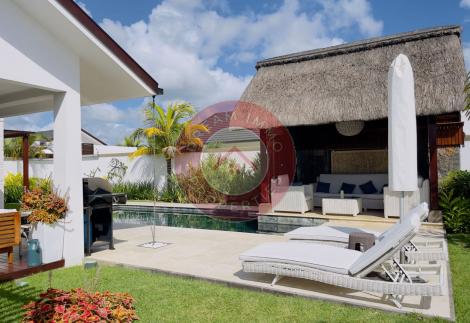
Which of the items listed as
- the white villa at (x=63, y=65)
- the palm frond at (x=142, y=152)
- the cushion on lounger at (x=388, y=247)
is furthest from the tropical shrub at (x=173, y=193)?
the cushion on lounger at (x=388, y=247)

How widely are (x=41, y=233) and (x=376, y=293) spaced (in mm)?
5188

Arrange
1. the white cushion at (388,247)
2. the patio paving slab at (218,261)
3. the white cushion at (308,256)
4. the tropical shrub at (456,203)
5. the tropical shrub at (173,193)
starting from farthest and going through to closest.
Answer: the tropical shrub at (173,193) → the tropical shrub at (456,203) → the white cushion at (308,256) → the patio paving slab at (218,261) → the white cushion at (388,247)

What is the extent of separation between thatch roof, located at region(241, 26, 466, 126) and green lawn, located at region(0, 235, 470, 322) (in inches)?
213

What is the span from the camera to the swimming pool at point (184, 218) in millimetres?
11797

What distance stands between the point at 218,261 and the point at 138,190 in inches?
505

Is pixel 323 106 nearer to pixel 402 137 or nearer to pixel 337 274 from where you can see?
pixel 402 137

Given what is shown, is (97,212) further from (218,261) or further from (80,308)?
(80,308)

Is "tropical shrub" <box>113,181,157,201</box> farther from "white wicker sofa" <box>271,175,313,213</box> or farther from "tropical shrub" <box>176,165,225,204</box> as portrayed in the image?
"white wicker sofa" <box>271,175,313,213</box>

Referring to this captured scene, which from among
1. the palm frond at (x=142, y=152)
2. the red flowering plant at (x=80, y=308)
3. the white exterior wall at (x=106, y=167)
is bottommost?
the red flowering plant at (x=80, y=308)

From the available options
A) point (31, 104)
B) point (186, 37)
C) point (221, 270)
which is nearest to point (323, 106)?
point (221, 270)

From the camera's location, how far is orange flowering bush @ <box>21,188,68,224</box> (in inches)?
240

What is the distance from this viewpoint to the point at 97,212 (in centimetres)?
762

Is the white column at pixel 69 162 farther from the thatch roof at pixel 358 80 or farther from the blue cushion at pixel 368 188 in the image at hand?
the blue cushion at pixel 368 188

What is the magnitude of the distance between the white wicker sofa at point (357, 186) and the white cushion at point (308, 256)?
716cm
